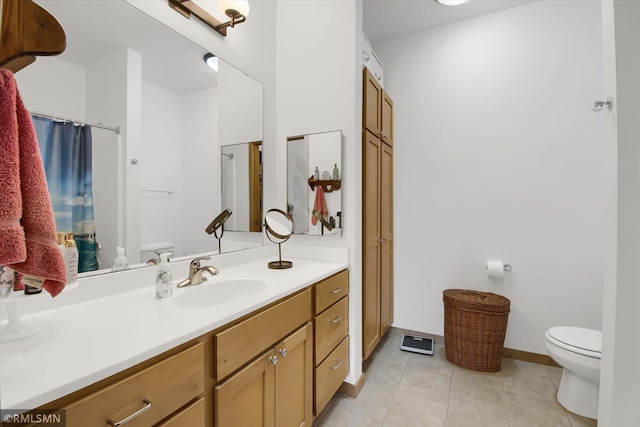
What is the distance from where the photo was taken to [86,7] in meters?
1.08

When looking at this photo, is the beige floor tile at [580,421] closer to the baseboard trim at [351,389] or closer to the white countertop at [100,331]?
the baseboard trim at [351,389]

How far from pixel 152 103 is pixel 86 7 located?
374mm

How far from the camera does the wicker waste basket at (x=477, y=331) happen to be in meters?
2.05

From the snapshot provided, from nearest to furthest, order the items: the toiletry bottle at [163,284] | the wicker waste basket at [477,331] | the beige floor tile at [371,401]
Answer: the toiletry bottle at [163,284], the beige floor tile at [371,401], the wicker waste basket at [477,331]

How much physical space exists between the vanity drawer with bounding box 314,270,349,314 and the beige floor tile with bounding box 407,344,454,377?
0.98 metres

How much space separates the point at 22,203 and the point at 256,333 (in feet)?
2.40

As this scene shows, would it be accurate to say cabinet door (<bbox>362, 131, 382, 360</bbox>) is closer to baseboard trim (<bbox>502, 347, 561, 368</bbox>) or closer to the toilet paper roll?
the toilet paper roll

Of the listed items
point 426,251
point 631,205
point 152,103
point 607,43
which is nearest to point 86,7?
point 152,103

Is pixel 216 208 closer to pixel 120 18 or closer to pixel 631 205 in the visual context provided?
pixel 120 18

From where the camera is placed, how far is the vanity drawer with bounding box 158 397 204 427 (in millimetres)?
734

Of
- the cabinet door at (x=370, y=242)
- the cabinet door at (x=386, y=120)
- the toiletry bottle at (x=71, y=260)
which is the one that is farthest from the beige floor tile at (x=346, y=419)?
the cabinet door at (x=386, y=120)

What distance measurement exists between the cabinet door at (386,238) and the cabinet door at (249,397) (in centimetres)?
133

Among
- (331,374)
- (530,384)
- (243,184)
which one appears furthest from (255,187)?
(530,384)

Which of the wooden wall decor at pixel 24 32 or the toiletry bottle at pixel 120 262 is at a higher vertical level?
the wooden wall decor at pixel 24 32
